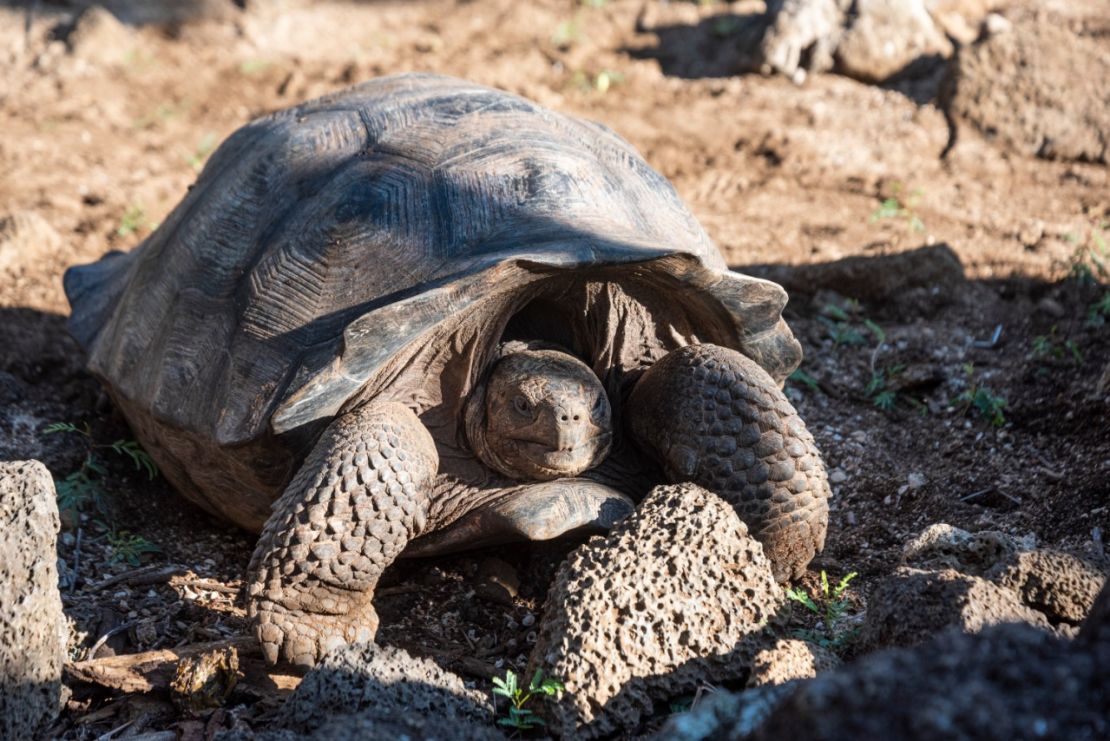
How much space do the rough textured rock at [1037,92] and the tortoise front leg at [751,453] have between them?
3967 millimetres

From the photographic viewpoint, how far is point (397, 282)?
3164mm

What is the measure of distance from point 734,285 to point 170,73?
225 inches

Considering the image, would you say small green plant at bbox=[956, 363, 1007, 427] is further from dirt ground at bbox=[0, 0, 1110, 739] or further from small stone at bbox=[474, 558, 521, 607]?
small stone at bbox=[474, 558, 521, 607]

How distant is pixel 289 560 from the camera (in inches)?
115

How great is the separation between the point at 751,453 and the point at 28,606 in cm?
191

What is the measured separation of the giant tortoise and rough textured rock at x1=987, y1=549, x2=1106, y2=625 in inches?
27.8

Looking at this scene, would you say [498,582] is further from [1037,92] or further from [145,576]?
[1037,92]

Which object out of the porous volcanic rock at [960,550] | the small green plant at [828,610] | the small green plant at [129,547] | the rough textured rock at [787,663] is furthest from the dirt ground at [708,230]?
the rough textured rock at [787,663]

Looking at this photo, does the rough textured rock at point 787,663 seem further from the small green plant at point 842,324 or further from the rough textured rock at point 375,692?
the small green plant at point 842,324

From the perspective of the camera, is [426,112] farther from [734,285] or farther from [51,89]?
[51,89]

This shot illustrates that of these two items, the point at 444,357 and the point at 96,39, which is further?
the point at 96,39

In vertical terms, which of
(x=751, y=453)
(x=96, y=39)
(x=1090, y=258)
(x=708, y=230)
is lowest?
(x=1090, y=258)

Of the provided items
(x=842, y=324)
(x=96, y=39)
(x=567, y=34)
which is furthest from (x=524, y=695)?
(x=96, y=39)

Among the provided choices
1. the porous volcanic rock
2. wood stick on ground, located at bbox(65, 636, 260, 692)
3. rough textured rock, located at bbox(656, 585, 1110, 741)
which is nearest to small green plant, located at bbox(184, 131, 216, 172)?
wood stick on ground, located at bbox(65, 636, 260, 692)
